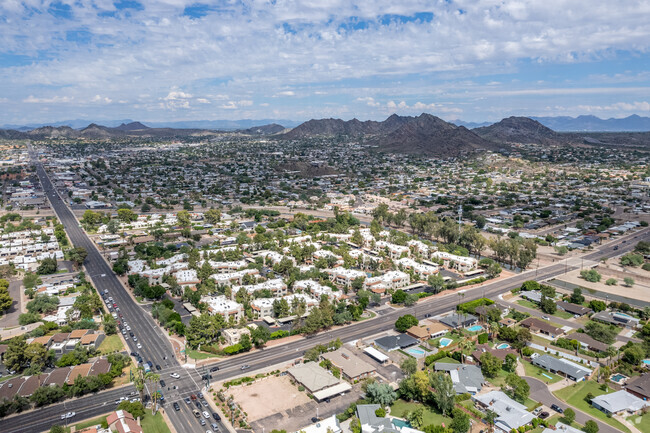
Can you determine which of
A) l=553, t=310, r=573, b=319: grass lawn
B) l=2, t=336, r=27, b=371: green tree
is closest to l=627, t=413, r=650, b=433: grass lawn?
l=553, t=310, r=573, b=319: grass lawn

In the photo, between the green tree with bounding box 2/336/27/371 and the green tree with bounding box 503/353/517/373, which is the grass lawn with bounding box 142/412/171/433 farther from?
the green tree with bounding box 503/353/517/373

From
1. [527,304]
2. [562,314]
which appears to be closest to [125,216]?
[527,304]

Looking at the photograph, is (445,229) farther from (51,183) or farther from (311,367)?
(51,183)

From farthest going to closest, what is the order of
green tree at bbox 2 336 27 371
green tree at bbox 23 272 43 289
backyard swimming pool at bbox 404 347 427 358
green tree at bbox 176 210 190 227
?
green tree at bbox 176 210 190 227 < green tree at bbox 23 272 43 289 < backyard swimming pool at bbox 404 347 427 358 < green tree at bbox 2 336 27 371

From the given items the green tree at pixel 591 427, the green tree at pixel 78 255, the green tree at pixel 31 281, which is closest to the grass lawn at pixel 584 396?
the green tree at pixel 591 427

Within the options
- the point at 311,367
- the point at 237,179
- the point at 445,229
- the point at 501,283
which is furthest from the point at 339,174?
the point at 311,367

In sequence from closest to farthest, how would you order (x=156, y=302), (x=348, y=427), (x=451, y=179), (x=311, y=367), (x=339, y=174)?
(x=348, y=427), (x=311, y=367), (x=156, y=302), (x=451, y=179), (x=339, y=174)

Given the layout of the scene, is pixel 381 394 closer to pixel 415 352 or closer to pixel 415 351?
pixel 415 352

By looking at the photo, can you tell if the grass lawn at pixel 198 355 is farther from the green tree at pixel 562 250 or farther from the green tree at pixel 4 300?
the green tree at pixel 562 250
